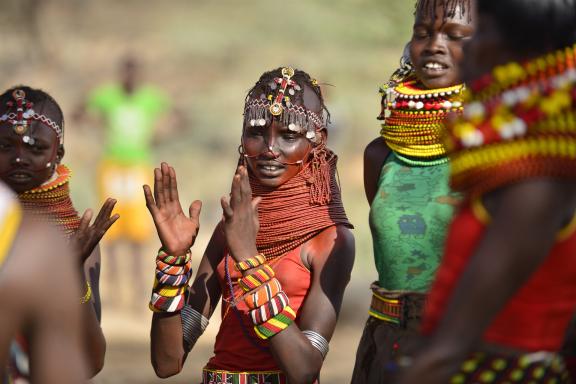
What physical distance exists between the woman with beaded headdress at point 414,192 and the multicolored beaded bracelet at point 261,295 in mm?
470

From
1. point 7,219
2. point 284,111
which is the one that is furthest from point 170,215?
point 7,219

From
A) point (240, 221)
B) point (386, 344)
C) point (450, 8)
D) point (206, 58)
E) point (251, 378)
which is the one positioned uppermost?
point (206, 58)

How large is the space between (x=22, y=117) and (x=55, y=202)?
0.43 metres

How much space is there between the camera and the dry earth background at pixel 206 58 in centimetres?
1723

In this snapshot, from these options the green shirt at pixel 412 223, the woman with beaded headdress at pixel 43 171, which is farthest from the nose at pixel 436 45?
the woman with beaded headdress at pixel 43 171

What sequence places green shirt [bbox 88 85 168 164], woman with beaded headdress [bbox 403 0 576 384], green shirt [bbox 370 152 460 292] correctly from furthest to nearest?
green shirt [bbox 88 85 168 164] < green shirt [bbox 370 152 460 292] < woman with beaded headdress [bbox 403 0 576 384]

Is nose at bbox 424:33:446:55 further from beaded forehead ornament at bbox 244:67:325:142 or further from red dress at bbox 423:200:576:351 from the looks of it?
red dress at bbox 423:200:576:351

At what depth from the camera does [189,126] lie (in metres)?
18.5

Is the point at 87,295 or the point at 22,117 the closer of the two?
the point at 87,295

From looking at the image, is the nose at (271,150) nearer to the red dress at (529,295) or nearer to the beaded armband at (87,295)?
the beaded armband at (87,295)

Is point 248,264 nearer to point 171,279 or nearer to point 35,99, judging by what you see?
point 171,279

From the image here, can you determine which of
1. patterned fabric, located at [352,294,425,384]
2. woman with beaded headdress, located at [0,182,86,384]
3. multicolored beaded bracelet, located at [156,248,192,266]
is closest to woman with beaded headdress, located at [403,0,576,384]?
woman with beaded headdress, located at [0,182,86,384]

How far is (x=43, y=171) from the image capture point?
4.59 m

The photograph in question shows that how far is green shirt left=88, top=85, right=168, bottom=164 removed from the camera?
11969 millimetres
